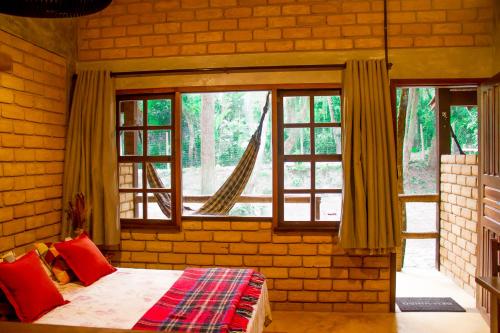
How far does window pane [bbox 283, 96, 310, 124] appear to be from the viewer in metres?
3.09

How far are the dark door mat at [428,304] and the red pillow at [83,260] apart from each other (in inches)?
90.3

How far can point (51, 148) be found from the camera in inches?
118

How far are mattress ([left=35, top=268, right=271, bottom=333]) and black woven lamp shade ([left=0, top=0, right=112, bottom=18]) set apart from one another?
1.32 m

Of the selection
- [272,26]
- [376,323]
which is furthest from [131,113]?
[376,323]

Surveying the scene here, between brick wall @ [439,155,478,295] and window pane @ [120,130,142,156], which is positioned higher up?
window pane @ [120,130,142,156]

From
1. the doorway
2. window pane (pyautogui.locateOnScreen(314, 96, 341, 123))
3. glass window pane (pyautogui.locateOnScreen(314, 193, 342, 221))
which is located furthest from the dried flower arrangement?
the doorway

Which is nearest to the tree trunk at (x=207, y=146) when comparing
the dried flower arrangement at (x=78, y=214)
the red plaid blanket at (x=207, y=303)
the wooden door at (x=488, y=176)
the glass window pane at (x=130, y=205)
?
the glass window pane at (x=130, y=205)

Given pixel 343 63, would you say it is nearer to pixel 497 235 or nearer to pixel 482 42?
pixel 482 42

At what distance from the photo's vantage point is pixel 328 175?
310 centimetres

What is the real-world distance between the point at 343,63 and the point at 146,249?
7.17 ft

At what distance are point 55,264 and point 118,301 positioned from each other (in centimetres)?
60

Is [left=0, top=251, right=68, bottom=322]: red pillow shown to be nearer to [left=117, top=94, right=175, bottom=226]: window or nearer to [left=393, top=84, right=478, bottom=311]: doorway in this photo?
[left=117, top=94, right=175, bottom=226]: window

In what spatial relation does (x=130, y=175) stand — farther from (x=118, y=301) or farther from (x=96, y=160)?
(x=118, y=301)

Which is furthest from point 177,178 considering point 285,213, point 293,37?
point 293,37
